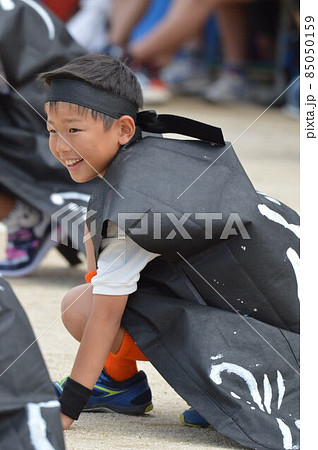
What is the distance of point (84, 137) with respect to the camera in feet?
5.67

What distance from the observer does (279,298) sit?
174 cm

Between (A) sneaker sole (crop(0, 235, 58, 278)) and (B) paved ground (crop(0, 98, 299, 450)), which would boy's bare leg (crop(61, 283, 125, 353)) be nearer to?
(B) paved ground (crop(0, 98, 299, 450))

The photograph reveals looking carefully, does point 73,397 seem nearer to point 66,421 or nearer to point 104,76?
point 66,421

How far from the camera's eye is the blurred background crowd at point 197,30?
6113 millimetres

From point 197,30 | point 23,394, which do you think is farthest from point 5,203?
point 197,30

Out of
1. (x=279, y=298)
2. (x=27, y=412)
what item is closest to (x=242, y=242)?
(x=279, y=298)

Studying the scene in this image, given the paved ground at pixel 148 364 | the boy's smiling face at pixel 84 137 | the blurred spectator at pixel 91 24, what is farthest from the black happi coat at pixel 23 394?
the blurred spectator at pixel 91 24

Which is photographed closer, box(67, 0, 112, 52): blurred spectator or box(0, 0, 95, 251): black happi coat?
box(0, 0, 95, 251): black happi coat

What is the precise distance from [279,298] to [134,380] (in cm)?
33

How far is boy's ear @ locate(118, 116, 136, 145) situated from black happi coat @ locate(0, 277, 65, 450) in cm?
45

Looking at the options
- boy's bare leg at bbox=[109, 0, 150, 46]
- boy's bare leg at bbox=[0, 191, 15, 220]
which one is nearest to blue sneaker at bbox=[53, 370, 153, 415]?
boy's bare leg at bbox=[0, 191, 15, 220]

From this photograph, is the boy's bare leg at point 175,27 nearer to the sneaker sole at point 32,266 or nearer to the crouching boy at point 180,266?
the sneaker sole at point 32,266

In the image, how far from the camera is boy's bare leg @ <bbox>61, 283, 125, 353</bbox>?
5.69 feet
